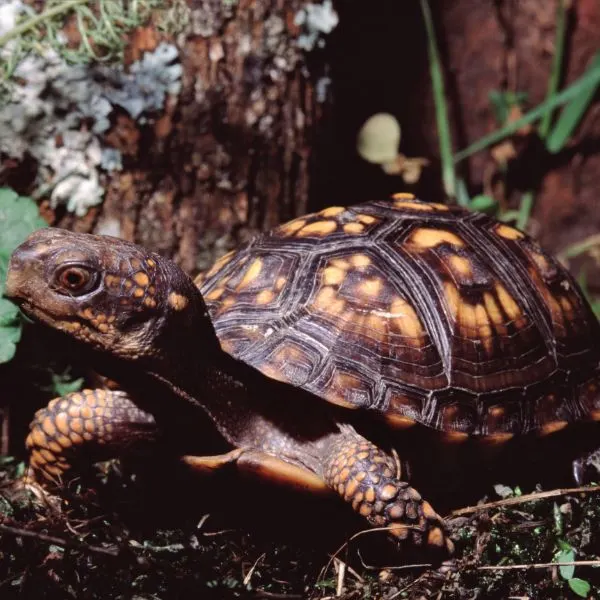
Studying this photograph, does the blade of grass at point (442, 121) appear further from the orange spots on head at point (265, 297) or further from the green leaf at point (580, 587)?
the green leaf at point (580, 587)

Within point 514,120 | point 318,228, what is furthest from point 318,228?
point 514,120

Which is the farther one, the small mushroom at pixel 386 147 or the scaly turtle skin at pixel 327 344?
the small mushroom at pixel 386 147

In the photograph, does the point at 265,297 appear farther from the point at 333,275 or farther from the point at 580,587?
the point at 580,587

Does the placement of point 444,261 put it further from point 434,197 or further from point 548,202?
point 548,202

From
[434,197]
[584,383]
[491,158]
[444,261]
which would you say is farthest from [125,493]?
[491,158]

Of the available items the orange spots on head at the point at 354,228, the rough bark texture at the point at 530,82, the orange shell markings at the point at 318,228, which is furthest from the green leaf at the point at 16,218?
the rough bark texture at the point at 530,82
